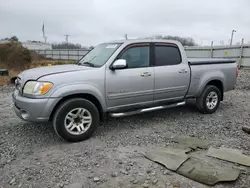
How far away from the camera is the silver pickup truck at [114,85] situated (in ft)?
12.3

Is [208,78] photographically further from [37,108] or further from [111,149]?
[37,108]

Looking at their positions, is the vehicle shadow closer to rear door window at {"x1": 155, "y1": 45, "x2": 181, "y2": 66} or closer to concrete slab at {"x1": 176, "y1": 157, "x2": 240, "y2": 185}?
rear door window at {"x1": 155, "y1": 45, "x2": 181, "y2": 66}

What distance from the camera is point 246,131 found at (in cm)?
456

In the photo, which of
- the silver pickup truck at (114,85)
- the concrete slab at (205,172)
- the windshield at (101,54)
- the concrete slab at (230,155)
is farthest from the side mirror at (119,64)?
the concrete slab at (230,155)

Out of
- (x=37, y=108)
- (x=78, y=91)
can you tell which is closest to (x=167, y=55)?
(x=78, y=91)

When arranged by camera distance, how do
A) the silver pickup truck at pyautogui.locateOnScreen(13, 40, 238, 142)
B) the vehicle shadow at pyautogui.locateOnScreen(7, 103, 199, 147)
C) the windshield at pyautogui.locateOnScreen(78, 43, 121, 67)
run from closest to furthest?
the silver pickup truck at pyautogui.locateOnScreen(13, 40, 238, 142), the vehicle shadow at pyautogui.locateOnScreen(7, 103, 199, 147), the windshield at pyautogui.locateOnScreen(78, 43, 121, 67)

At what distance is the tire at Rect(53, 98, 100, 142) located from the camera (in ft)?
12.4

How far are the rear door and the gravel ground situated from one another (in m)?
0.67

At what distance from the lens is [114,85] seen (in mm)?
4242

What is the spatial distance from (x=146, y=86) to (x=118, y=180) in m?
2.23

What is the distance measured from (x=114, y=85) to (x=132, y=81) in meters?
0.40

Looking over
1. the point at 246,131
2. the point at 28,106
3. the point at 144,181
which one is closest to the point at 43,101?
the point at 28,106

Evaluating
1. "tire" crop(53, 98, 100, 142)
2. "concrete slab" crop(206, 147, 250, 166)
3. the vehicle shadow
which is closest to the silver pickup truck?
"tire" crop(53, 98, 100, 142)

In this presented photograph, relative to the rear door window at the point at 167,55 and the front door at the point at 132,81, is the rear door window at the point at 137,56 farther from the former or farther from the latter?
the rear door window at the point at 167,55
